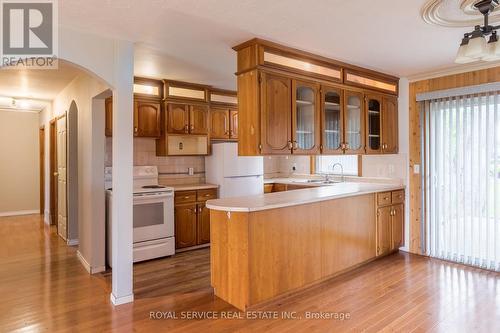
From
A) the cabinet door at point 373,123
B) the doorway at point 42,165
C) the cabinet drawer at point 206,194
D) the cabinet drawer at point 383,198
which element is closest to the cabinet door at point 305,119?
the cabinet door at point 373,123

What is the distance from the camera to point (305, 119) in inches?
139

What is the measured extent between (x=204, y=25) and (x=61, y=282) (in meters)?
3.07

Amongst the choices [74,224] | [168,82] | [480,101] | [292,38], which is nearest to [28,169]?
[74,224]

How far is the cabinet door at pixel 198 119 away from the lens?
4.96 meters

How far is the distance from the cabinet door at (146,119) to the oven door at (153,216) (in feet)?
3.13

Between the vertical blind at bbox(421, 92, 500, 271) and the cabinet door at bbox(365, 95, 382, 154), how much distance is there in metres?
0.58

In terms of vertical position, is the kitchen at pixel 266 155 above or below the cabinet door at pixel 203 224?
above

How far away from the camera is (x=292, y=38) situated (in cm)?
299

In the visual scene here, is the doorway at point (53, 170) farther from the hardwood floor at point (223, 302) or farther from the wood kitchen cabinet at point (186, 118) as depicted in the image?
the wood kitchen cabinet at point (186, 118)

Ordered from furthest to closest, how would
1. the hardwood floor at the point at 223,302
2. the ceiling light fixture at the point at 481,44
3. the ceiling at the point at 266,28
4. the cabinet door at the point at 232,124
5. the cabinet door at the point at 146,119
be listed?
the cabinet door at the point at 232,124
the cabinet door at the point at 146,119
the hardwood floor at the point at 223,302
the ceiling at the point at 266,28
the ceiling light fixture at the point at 481,44

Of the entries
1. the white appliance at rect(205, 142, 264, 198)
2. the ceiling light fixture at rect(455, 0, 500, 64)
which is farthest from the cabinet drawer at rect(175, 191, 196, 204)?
the ceiling light fixture at rect(455, 0, 500, 64)

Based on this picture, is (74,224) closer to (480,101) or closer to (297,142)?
(297,142)

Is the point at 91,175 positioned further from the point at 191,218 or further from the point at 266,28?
the point at 266,28

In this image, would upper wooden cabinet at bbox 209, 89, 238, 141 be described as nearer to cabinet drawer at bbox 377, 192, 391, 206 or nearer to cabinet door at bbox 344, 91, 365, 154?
cabinet door at bbox 344, 91, 365, 154
